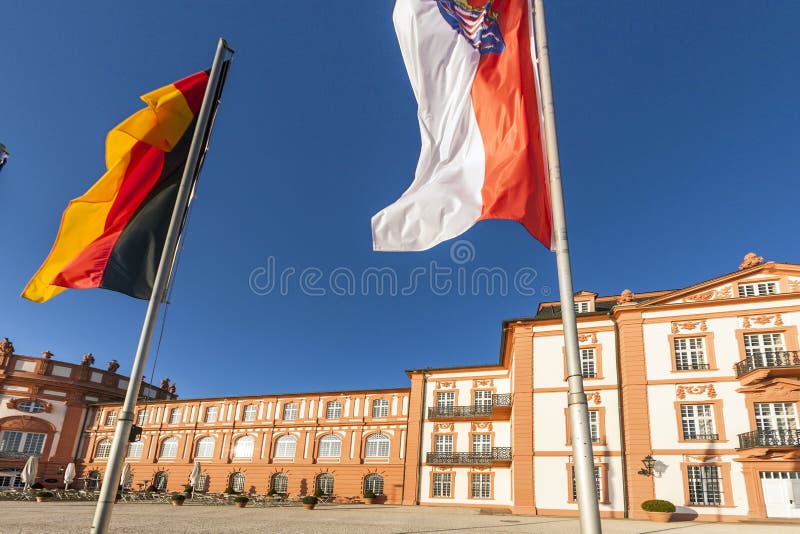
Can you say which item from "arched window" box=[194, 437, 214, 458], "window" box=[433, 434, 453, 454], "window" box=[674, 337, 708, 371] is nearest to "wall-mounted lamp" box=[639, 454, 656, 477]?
"window" box=[674, 337, 708, 371]

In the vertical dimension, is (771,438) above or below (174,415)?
below

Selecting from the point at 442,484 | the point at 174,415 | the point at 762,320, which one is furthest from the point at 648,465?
the point at 174,415

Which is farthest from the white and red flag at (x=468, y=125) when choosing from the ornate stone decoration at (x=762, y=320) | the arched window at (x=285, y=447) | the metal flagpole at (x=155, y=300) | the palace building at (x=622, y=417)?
the arched window at (x=285, y=447)

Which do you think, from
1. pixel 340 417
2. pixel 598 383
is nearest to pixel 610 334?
pixel 598 383

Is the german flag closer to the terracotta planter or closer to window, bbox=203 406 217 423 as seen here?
the terracotta planter

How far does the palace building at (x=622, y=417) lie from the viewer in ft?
85.1

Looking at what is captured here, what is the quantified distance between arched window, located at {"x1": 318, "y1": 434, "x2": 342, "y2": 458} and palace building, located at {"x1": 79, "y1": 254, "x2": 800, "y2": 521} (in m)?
0.16

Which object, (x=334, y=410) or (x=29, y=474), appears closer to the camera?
(x=29, y=474)

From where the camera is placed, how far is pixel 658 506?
82.4 ft

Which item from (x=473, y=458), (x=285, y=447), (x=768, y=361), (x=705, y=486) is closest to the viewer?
(x=705, y=486)

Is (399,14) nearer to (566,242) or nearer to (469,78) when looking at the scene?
Result: (469,78)

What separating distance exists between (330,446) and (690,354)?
2857 centimetres

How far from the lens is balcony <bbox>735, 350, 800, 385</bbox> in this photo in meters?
25.7

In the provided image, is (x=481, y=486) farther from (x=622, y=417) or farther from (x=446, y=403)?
(x=622, y=417)
